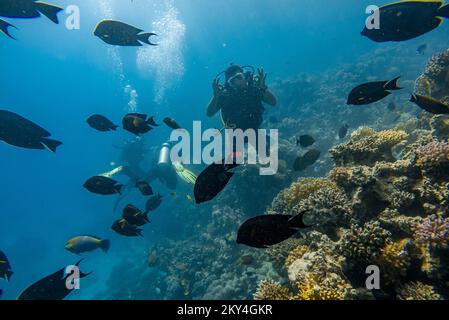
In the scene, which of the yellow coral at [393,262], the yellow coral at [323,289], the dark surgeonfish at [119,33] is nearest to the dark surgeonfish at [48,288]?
the yellow coral at [323,289]

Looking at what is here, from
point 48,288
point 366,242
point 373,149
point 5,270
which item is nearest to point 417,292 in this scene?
point 366,242

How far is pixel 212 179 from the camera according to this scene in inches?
106

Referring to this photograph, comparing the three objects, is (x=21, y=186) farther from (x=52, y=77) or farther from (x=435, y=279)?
(x=435, y=279)

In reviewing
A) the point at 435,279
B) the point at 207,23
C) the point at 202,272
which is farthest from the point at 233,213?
the point at 207,23

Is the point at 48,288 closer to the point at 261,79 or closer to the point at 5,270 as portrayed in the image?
the point at 5,270

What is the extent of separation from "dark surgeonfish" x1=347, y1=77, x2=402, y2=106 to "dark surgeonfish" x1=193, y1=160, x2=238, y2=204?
2.24 metres

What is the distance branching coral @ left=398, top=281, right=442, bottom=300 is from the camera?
121 inches

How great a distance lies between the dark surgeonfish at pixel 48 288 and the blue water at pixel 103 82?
15.4m

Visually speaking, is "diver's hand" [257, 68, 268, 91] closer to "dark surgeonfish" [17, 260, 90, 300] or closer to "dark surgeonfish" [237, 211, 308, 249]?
"dark surgeonfish" [237, 211, 308, 249]

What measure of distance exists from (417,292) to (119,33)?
5.44 metres

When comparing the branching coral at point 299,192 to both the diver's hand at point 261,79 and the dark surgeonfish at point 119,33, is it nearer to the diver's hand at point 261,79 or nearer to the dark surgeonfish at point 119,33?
the diver's hand at point 261,79

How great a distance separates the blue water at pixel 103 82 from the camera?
3159 centimetres

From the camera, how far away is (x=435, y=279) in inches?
129
